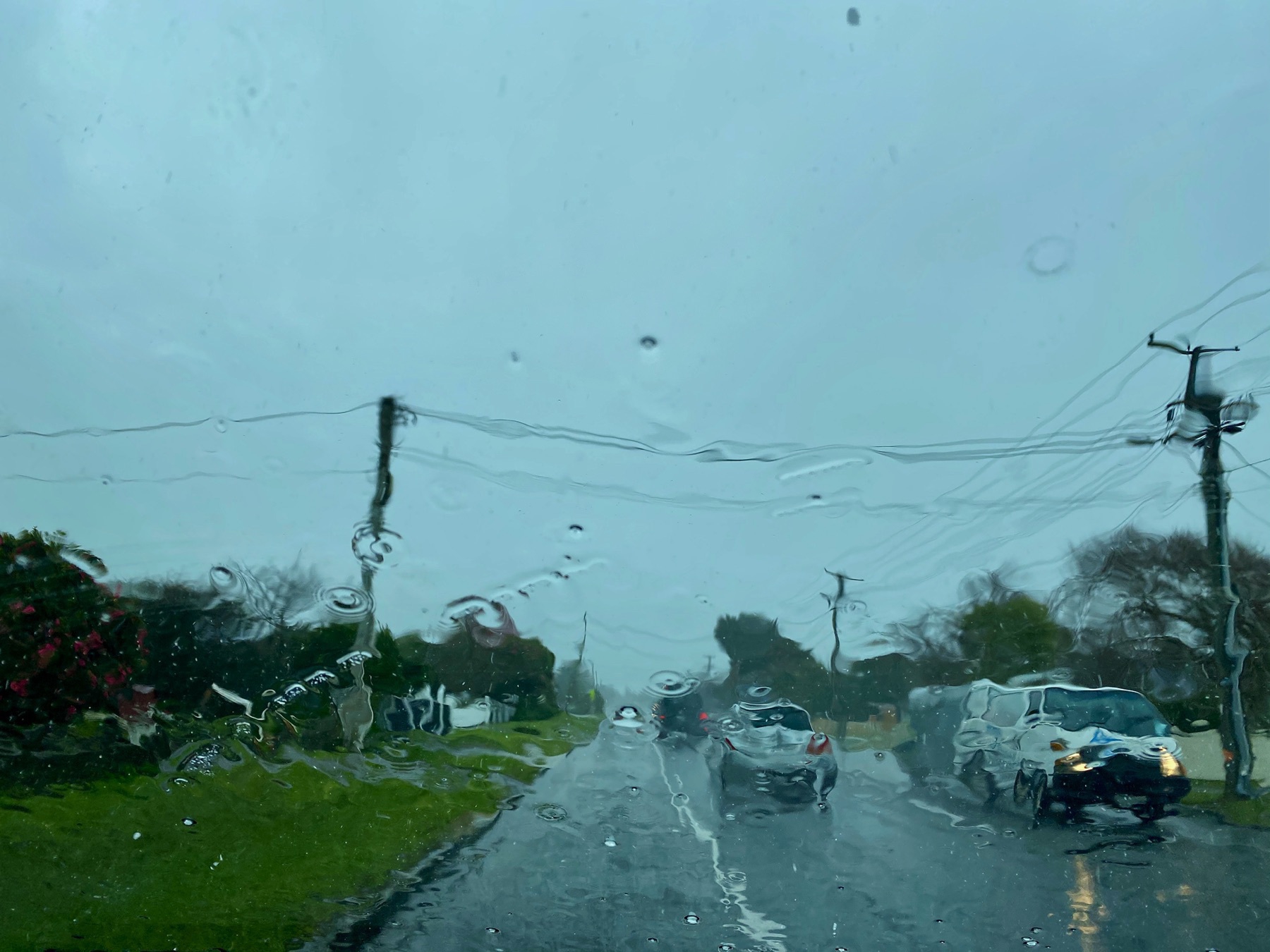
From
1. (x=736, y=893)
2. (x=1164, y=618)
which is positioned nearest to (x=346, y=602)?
(x=736, y=893)

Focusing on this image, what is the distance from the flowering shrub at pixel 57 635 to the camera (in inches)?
295

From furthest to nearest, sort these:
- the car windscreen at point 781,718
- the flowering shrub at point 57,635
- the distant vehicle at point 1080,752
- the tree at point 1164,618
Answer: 1. the flowering shrub at point 57,635
2. the car windscreen at point 781,718
3. the tree at point 1164,618
4. the distant vehicle at point 1080,752

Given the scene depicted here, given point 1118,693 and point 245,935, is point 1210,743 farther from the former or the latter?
point 245,935

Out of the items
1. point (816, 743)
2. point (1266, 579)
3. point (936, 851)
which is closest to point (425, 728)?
point (816, 743)

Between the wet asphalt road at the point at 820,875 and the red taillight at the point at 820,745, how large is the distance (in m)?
0.12

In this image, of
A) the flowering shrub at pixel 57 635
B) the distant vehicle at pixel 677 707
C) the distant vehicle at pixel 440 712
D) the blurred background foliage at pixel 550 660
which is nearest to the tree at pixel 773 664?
the blurred background foliage at pixel 550 660

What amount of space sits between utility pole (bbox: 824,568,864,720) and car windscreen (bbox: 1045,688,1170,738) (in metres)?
1.28

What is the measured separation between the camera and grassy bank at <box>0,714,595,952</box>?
5.62m

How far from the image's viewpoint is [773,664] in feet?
21.1

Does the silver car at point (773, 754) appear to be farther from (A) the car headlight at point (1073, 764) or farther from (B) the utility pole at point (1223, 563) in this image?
(B) the utility pole at point (1223, 563)

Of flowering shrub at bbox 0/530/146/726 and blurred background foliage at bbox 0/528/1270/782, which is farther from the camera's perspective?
flowering shrub at bbox 0/530/146/726

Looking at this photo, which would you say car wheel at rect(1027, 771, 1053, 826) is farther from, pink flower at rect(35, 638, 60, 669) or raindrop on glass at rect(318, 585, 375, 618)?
pink flower at rect(35, 638, 60, 669)

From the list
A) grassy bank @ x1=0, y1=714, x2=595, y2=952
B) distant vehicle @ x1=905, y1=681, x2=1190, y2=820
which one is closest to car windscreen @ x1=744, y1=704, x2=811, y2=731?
distant vehicle @ x1=905, y1=681, x2=1190, y2=820

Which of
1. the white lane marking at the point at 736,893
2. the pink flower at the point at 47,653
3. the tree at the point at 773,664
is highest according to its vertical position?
the tree at the point at 773,664
